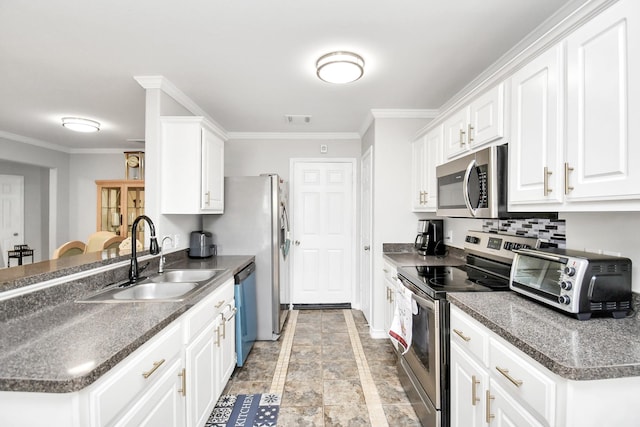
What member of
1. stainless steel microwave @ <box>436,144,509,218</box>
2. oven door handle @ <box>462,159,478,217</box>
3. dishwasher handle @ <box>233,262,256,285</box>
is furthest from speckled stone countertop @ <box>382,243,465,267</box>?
dishwasher handle @ <box>233,262,256,285</box>

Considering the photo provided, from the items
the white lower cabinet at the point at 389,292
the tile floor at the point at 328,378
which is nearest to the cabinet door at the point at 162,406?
the tile floor at the point at 328,378

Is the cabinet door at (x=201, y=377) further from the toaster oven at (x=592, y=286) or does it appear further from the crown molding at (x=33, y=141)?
the crown molding at (x=33, y=141)

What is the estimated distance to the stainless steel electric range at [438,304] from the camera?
5.19 feet

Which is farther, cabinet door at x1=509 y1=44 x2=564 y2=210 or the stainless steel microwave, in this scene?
the stainless steel microwave

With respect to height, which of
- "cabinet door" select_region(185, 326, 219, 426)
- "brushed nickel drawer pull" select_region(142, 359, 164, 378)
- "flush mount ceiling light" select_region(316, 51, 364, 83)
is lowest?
"cabinet door" select_region(185, 326, 219, 426)

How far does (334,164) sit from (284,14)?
250cm

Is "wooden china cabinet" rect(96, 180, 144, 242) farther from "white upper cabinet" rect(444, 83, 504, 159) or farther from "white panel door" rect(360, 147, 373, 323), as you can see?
"white upper cabinet" rect(444, 83, 504, 159)

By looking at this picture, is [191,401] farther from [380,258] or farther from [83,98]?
[83,98]

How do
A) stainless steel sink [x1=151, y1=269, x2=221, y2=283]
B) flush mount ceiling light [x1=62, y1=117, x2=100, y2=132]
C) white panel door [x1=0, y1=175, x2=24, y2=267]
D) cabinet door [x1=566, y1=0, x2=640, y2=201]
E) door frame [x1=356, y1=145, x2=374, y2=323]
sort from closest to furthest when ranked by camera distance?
cabinet door [x1=566, y1=0, x2=640, y2=201] → stainless steel sink [x1=151, y1=269, x2=221, y2=283] → door frame [x1=356, y1=145, x2=374, y2=323] → flush mount ceiling light [x1=62, y1=117, x2=100, y2=132] → white panel door [x1=0, y1=175, x2=24, y2=267]

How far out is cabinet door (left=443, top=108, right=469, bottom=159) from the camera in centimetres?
205

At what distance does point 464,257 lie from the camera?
8.58 feet

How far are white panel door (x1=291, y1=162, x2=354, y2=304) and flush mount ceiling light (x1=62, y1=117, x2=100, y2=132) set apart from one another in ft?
8.73

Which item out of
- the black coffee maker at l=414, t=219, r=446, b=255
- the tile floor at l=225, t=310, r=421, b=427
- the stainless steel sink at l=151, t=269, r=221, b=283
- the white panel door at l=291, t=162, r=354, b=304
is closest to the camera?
the tile floor at l=225, t=310, r=421, b=427

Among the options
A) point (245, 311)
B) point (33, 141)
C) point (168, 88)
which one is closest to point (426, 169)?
point (245, 311)
